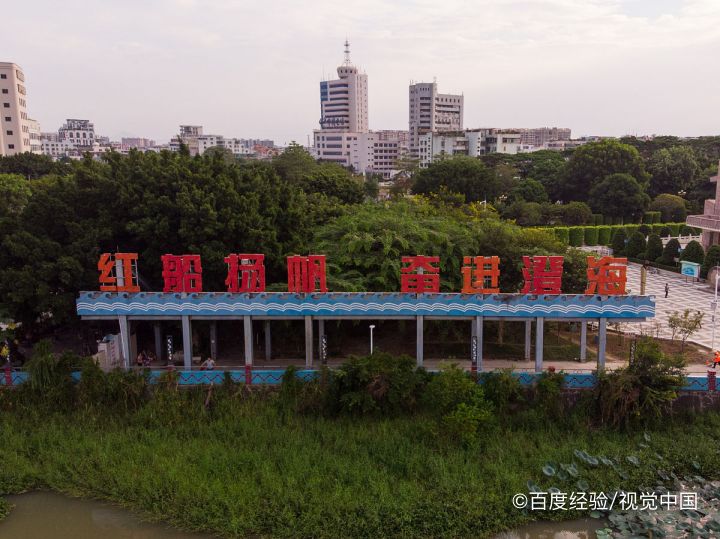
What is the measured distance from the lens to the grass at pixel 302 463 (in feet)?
43.9

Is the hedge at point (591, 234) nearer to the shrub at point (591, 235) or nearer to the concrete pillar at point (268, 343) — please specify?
the shrub at point (591, 235)

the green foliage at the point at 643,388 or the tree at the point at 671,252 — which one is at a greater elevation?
the tree at the point at 671,252

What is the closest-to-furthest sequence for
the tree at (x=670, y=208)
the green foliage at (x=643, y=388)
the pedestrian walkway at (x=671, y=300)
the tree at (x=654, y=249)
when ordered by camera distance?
the green foliage at (x=643, y=388)
the pedestrian walkway at (x=671, y=300)
the tree at (x=654, y=249)
the tree at (x=670, y=208)

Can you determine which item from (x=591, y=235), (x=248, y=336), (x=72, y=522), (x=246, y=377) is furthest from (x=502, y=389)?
(x=591, y=235)

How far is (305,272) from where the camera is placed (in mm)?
18078

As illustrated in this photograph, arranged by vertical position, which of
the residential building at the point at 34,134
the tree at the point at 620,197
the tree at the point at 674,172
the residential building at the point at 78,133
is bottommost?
the tree at the point at 620,197

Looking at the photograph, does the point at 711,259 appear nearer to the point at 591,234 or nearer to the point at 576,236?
the point at 576,236

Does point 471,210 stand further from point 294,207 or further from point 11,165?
point 11,165

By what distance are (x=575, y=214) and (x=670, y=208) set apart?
34.5 feet

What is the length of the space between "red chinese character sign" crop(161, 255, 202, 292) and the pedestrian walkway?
1672cm

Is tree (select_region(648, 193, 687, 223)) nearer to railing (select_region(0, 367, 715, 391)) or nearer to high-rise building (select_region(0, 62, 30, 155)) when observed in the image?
railing (select_region(0, 367, 715, 391))

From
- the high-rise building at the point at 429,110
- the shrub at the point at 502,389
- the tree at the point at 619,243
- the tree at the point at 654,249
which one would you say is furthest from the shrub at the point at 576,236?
the high-rise building at the point at 429,110

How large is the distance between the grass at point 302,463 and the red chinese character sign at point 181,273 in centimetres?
324

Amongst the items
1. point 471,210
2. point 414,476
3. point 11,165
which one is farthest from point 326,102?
point 414,476
